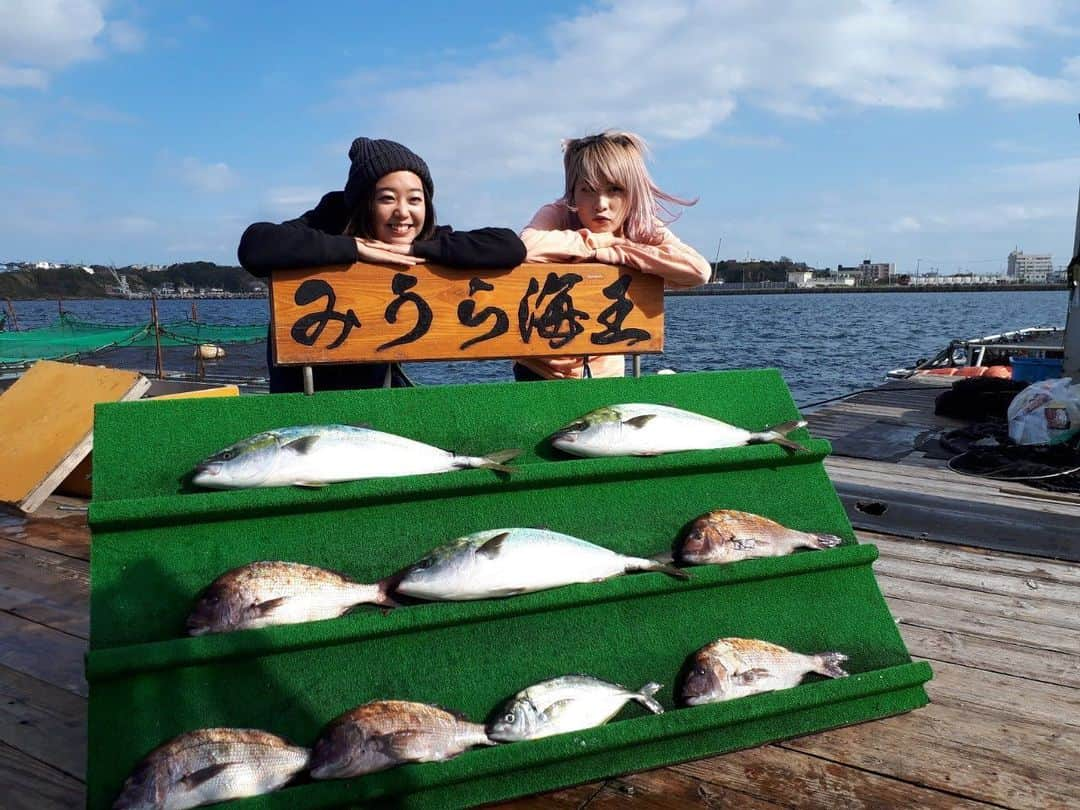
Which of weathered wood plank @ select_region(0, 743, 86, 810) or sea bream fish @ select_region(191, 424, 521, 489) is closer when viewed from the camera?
weathered wood plank @ select_region(0, 743, 86, 810)

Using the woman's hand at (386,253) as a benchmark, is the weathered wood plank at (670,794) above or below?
below

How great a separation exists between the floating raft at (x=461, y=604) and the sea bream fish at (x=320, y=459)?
0.19 feet

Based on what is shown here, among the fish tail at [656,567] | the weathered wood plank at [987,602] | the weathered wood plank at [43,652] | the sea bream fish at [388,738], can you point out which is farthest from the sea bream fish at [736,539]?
the weathered wood plank at [43,652]

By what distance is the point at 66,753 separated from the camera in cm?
259

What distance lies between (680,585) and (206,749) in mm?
1589

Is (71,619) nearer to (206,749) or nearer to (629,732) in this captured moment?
(206,749)

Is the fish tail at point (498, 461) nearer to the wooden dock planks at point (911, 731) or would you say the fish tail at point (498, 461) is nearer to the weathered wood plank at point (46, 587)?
the wooden dock planks at point (911, 731)

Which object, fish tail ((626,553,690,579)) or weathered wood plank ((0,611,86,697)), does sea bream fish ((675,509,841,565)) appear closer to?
fish tail ((626,553,690,579))

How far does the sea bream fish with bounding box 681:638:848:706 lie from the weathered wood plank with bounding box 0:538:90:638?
277 cm

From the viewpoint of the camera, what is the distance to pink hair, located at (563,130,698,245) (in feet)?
11.3

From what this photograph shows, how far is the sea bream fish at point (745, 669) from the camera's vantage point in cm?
257

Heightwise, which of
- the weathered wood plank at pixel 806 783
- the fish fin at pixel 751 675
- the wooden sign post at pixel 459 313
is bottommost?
the weathered wood plank at pixel 806 783

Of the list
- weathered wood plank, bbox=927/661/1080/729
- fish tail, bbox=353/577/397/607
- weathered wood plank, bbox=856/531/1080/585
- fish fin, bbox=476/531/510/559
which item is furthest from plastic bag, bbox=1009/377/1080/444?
fish tail, bbox=353/577/397/607

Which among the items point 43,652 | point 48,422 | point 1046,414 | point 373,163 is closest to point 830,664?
point 373,163
